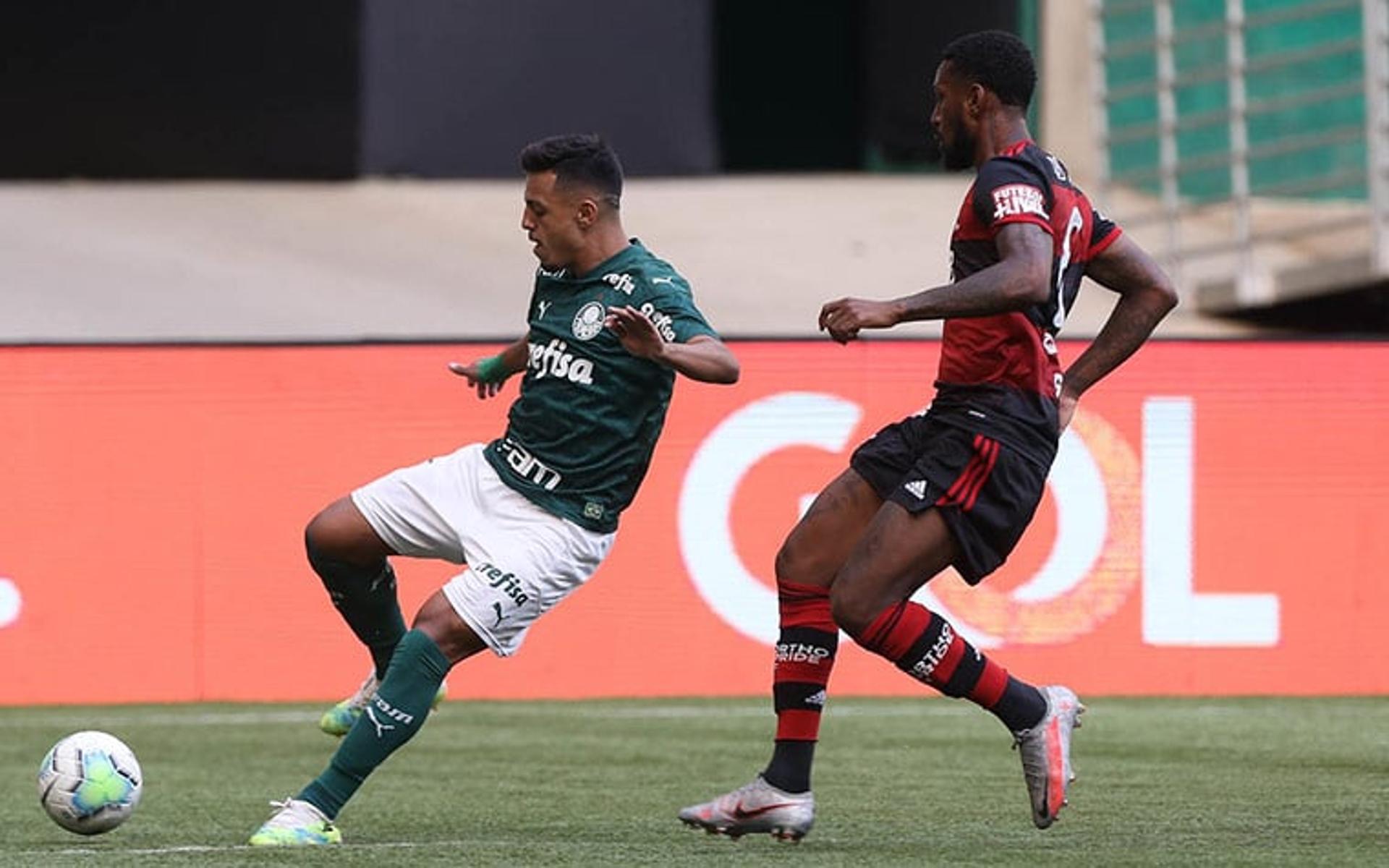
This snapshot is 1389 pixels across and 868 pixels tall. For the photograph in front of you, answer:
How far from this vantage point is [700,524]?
12508 millimetres

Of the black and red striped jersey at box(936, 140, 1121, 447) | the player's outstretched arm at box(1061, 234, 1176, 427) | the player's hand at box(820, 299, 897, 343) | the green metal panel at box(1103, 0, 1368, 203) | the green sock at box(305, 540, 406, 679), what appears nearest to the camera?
the player's hand at box(820, 299, 897, 343)

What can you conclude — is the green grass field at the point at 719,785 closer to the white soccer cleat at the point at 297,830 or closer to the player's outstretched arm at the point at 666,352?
the white soccer cleat at the point at 297,830

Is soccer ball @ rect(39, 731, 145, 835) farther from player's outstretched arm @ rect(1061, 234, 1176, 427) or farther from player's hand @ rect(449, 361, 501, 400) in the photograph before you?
player's outstretched arm @ rect(1061, 234, 1176, 427)

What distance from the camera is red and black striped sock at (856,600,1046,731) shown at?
705 centimetres

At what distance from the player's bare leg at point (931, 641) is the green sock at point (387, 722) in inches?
41.5

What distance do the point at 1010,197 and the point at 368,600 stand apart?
7.41ft

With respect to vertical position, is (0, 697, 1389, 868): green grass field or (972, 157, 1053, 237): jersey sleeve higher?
(972, 157, 1053, 237): jersey sleeve

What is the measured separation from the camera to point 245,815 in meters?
8.08

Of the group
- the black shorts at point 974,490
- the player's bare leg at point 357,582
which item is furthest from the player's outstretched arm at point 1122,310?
the player's bare leg at point 357,582

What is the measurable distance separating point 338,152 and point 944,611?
25.7 feet

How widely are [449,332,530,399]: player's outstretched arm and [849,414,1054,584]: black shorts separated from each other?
134cm

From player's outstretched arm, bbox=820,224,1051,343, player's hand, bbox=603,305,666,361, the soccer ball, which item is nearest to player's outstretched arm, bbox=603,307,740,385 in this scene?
player's hand, bbox=603,305,666,361

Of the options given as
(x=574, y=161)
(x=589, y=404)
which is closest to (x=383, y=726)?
(x=589, y=404)

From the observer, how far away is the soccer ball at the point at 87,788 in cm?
705
